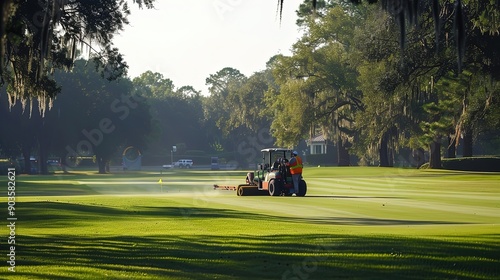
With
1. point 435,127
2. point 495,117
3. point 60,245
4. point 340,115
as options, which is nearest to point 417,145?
point 340,115

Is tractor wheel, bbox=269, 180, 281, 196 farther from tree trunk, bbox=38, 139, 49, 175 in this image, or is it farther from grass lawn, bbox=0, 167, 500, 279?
tree trunk, bbox=38, 139, 49, 175

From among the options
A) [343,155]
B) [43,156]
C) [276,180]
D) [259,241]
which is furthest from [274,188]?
[43,156]

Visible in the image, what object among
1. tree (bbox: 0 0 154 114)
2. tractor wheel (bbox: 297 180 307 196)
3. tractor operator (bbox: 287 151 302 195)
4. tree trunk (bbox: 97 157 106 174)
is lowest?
tractor wheel (bbox: 297 180 307 196)

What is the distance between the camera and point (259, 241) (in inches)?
720

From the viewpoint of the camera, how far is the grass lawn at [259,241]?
1348cm

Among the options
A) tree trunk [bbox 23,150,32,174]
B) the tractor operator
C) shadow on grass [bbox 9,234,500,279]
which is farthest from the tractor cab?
tree trunk [bbox 23,150,32,174]

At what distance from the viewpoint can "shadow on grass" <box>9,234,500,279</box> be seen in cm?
1313

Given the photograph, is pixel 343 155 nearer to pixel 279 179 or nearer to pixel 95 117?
pixel 95 117

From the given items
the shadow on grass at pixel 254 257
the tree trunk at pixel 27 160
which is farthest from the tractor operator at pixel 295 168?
the tree trunk at pixel 27 160

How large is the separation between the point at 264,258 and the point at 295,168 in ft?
79.9

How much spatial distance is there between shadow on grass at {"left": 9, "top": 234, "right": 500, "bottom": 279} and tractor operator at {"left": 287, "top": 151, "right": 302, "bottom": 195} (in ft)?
63.9

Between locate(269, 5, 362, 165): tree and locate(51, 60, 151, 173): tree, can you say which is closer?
locate(269, 5, 362, 165): tree

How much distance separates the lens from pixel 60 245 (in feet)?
60.5

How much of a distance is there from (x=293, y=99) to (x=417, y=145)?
13.3m
